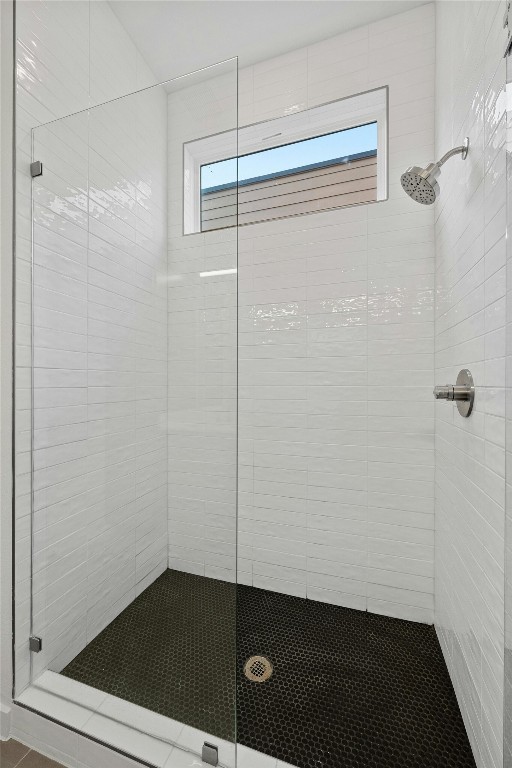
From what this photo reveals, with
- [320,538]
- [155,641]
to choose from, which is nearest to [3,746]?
[155,641]

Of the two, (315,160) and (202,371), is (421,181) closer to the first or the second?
(315,160)

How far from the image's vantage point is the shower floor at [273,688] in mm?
1116

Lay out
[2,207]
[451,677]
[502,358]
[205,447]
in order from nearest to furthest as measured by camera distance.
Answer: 1. [502,358]
2. [205,447]
3. [2,207]
4. [451,677]

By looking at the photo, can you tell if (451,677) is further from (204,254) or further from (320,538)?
(204,254)

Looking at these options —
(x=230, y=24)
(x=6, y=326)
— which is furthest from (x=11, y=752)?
(x=230, y=24)

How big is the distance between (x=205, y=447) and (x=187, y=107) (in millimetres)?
1072

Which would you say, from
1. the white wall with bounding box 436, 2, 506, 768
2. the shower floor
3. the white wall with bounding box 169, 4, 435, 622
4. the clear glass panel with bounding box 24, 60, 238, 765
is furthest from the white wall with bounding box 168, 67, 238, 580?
the white wall with bounding box 169, 4, 435, 622

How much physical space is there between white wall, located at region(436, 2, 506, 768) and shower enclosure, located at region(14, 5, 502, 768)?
0.04 metres

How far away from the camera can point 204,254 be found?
117cm

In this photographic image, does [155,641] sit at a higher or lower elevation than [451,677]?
higher

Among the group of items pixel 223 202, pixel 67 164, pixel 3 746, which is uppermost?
pixel 67 164

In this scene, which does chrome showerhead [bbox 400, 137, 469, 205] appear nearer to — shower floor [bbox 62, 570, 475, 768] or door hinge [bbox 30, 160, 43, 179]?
door hinge [bbox 30, 160, 43, 179]

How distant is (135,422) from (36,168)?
3.17 feet

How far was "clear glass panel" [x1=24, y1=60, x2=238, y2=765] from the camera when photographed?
1.15 m
